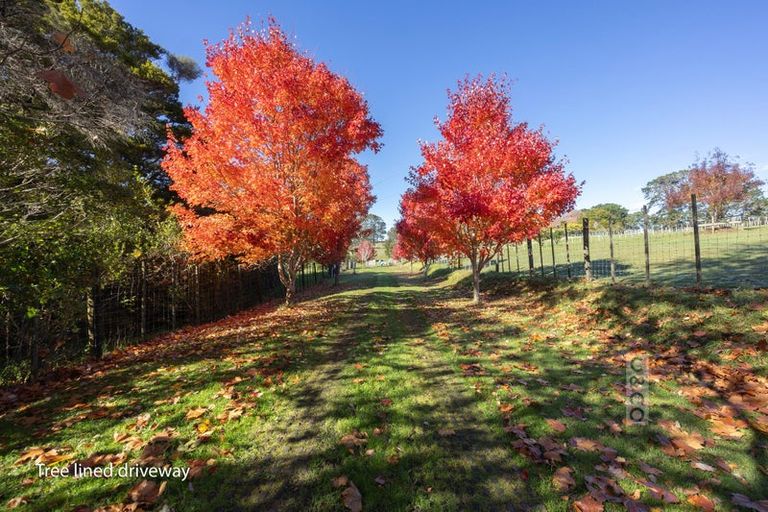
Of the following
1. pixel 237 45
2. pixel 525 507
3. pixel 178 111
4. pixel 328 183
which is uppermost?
pixel 178 111

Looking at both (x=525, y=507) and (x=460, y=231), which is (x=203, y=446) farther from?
(x=460, y=231)

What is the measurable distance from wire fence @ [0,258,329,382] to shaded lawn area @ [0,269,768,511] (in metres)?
0.64

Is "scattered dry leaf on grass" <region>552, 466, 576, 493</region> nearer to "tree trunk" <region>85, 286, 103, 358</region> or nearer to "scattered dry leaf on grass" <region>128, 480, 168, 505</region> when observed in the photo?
"scattered dry leaf on grass" <region>128, 480, 168, 505</region>

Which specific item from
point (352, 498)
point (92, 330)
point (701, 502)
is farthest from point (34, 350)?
point (701, 502)

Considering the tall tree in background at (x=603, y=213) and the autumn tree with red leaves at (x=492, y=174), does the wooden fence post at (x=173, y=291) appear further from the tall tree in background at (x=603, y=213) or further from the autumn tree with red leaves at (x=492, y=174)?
the tall tree in background at (x=603, y=213)

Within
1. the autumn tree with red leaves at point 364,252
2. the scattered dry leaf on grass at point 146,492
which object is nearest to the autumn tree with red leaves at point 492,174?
the scattered dry leaf on grass at point 146,492

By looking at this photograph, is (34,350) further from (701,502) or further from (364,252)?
(364,252)

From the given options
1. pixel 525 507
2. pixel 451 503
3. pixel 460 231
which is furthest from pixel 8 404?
pixel 460 231

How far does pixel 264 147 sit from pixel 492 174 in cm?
753

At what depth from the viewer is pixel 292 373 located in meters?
5.39

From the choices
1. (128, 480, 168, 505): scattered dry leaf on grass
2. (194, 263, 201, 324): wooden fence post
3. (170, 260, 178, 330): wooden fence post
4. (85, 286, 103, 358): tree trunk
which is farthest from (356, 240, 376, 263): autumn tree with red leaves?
(128, 480, 168, 505): scattered dry leaf on grass

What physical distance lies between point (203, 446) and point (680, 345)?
715 centimetres

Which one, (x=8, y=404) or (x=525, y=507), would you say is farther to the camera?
(x=8, y=404)

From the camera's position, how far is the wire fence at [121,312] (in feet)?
18.1
